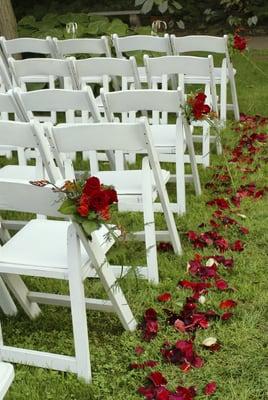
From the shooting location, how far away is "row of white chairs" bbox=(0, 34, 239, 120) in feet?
19.5

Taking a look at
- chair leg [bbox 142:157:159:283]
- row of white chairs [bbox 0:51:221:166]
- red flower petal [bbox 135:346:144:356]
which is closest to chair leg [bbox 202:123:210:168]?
row of white chairs [bbox 0:51:221:166]

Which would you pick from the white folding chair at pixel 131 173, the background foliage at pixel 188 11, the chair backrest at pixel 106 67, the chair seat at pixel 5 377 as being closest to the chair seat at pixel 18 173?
the white folding chair at pixel 131 173

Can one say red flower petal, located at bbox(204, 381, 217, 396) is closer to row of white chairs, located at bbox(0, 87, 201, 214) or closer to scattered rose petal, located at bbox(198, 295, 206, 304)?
scattered rose petal, located at bbox(198, 295, 206, 304)

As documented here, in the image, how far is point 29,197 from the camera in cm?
242

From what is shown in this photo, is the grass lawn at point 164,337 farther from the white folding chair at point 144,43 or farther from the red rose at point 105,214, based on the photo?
the white folding chair at point 144,43

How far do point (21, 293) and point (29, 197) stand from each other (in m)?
0.95

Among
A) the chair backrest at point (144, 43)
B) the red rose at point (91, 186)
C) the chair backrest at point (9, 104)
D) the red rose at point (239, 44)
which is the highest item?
the red rose at point (91, 186)

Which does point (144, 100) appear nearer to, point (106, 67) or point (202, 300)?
point (202, 300)

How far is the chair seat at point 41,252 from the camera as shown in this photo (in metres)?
2.72

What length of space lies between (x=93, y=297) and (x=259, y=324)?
0.90 meters

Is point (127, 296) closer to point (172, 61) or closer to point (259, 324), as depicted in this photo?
point (259, 324)

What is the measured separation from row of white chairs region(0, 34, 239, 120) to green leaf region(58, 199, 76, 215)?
12.4ft

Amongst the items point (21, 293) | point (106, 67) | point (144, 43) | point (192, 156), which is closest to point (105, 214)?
point (21, 293)

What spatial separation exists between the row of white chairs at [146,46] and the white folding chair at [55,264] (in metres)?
3.25
